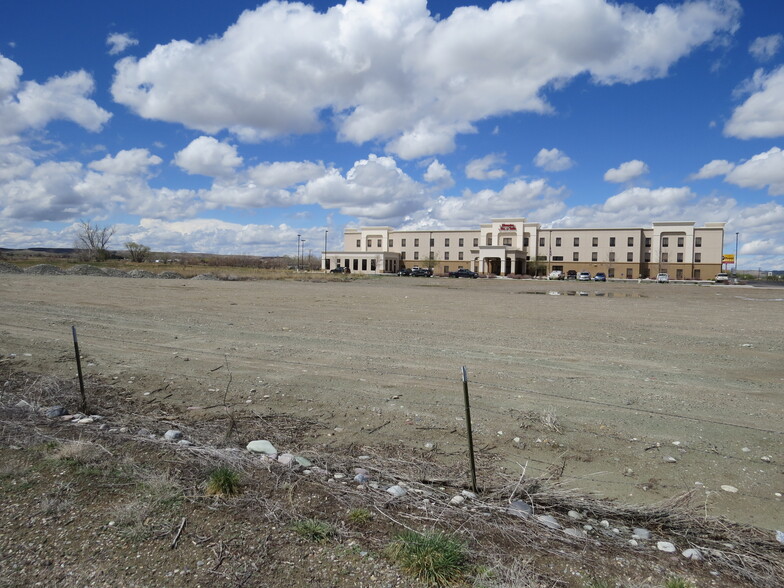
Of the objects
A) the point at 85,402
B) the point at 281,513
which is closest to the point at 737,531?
the point at 281,513

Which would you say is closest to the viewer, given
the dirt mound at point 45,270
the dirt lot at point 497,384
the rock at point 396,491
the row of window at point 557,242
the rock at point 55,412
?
the rock at point 396,491

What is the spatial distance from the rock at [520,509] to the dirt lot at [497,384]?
2.16ft

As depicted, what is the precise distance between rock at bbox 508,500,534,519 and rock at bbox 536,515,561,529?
0.10 m

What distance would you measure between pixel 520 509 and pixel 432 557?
1.36 meters

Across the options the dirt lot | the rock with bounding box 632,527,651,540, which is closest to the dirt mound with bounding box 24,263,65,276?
the dirt lot

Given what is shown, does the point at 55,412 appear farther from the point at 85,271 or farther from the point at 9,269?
the point at 9,269

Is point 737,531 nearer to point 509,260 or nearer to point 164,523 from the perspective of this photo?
point 164,523

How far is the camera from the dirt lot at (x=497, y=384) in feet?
19.6

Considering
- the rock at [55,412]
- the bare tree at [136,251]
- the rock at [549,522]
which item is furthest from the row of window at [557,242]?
the rock at [549,522]

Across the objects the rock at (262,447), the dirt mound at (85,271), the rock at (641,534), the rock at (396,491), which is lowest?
the rock at (641,534)

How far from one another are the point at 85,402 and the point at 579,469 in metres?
6.86

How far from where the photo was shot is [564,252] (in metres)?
109

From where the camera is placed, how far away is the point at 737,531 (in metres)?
4.31

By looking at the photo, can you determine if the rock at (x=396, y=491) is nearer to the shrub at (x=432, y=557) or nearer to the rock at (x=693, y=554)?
the shrub at (x=432, y=557)
